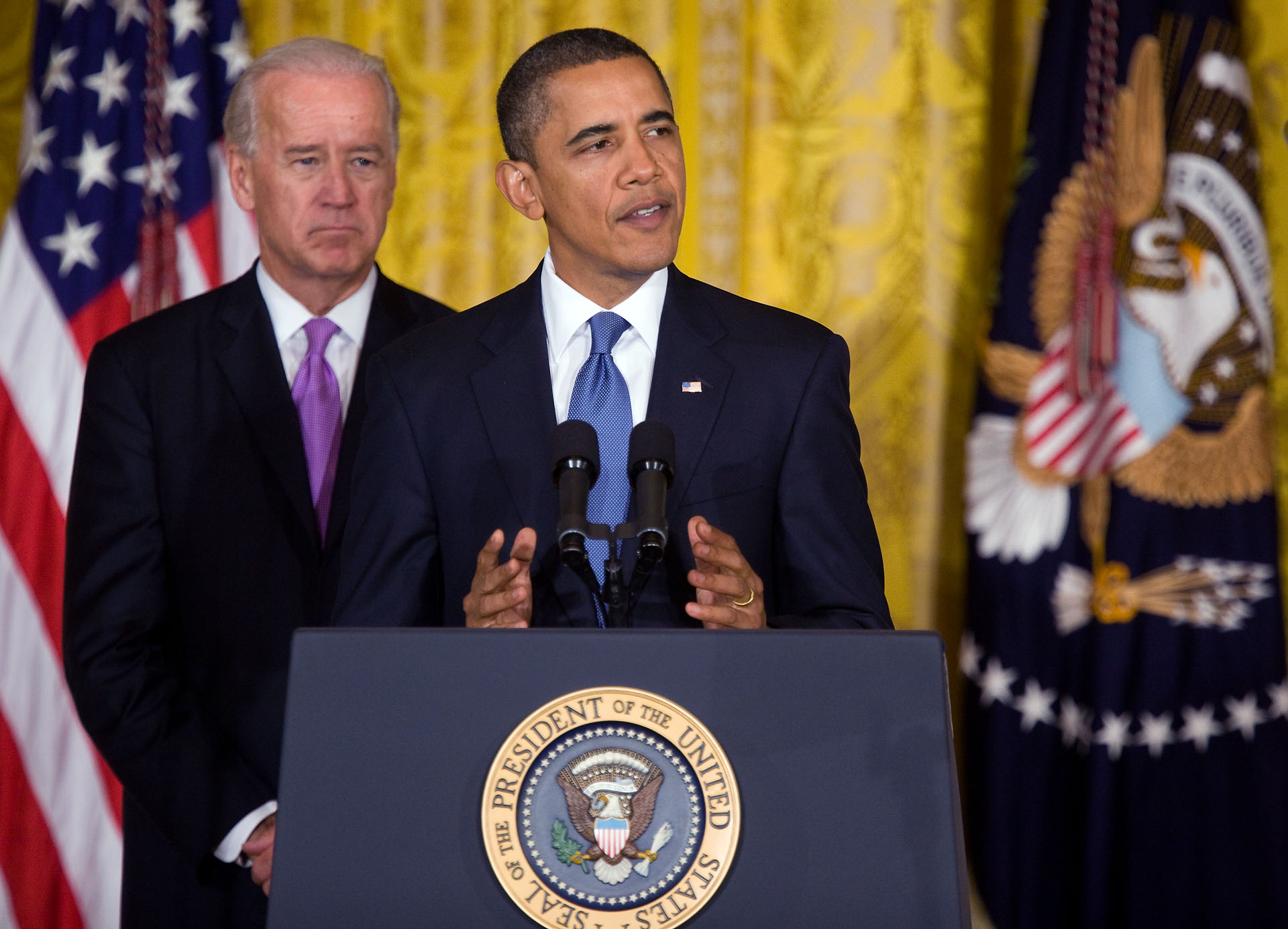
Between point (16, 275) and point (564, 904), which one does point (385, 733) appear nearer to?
point (564, 904)

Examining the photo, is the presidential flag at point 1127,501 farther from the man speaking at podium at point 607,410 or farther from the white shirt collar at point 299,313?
the white shirt collar at point 299,313

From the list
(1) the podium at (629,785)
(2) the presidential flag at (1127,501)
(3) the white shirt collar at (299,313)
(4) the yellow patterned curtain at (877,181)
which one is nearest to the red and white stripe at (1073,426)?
(2) the presidential flag at (1127,501)

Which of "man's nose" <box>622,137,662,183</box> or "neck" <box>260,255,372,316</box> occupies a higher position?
"man's nose" <box>622,137,662,183</box>

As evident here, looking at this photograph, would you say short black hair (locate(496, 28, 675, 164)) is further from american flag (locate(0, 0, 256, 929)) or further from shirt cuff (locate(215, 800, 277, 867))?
american flag (locate(0, 0, 256, 929))

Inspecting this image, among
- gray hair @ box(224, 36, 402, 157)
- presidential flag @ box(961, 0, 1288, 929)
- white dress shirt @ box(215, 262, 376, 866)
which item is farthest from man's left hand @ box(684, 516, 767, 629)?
presidential flag @ box(961, 0, 1288, 929)

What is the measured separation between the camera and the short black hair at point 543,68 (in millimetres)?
2064

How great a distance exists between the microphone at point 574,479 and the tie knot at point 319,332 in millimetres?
1112

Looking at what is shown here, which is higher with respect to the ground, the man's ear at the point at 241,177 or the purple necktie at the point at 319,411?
the man's ear at the point at 241,177

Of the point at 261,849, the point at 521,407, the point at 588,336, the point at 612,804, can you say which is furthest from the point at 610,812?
the point at 261,849

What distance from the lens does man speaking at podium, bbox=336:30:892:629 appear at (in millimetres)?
1856

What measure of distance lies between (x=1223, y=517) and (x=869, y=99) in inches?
54.3

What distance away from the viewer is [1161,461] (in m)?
3.25

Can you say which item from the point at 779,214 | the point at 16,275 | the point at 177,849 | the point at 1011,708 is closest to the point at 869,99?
the point at 779,214

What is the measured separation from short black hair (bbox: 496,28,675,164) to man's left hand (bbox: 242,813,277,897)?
114cm
